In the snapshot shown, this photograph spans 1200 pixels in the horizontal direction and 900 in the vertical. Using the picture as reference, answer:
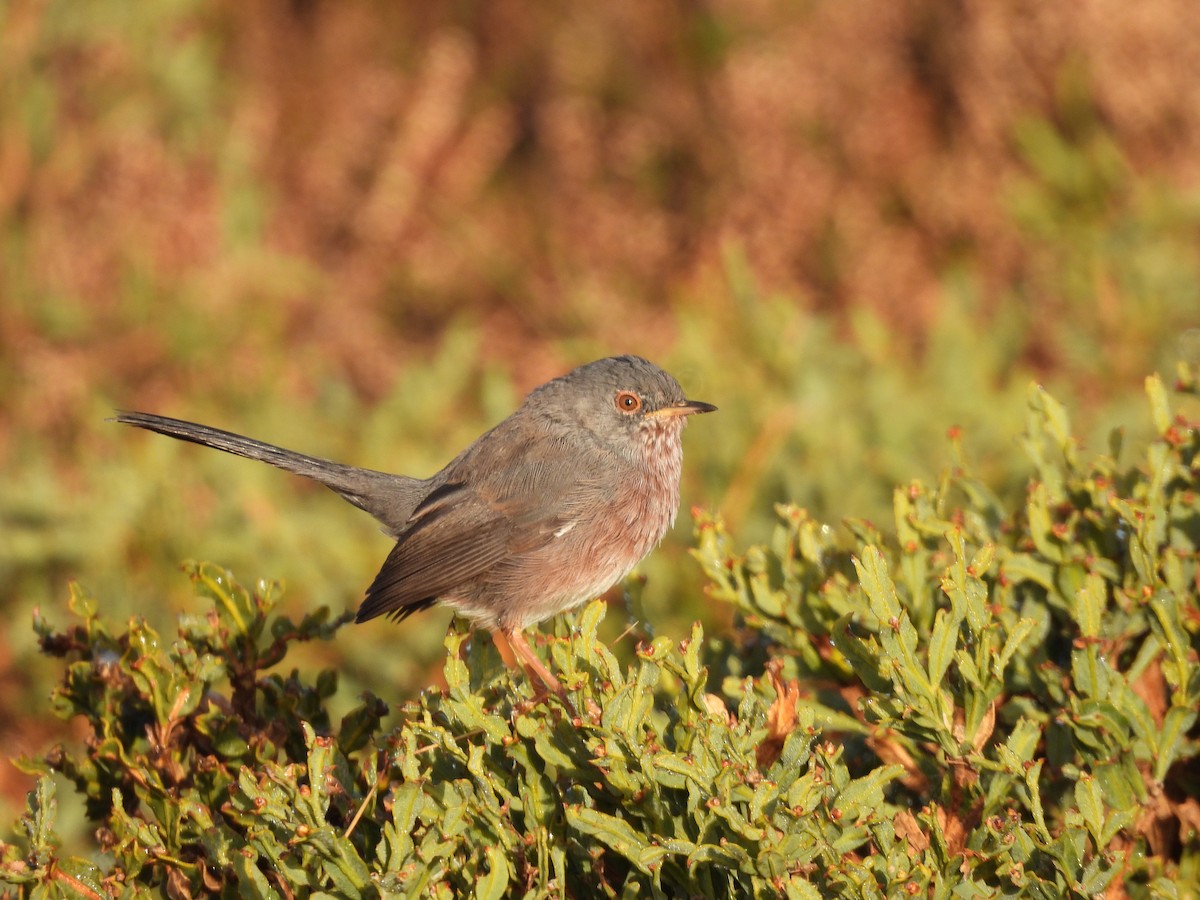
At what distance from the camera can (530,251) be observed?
8.54 m

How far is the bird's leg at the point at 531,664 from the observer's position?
9.43 feet

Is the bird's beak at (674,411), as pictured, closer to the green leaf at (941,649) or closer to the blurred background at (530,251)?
the blurred background at (530,251)

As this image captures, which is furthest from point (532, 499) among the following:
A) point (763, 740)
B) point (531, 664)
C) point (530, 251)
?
point (530, 251)

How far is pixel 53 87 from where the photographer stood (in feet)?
24.6

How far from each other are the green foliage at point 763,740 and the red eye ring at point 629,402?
86 centimetres

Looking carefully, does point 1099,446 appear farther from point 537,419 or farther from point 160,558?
point 160,558

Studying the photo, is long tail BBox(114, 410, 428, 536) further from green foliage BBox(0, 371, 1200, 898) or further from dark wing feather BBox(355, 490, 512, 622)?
green foliage BBox(0, 371, 1200, 898)

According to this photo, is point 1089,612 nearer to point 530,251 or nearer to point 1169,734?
point 1169,734

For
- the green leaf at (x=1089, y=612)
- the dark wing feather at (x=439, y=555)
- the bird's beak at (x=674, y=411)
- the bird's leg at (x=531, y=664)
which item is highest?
the bird's beak at (x=674, y=411)

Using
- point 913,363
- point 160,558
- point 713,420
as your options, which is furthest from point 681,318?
point 160,558

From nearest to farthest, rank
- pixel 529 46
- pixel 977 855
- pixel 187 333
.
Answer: pixel 977 855
pixel 187 333
pixel 529 46

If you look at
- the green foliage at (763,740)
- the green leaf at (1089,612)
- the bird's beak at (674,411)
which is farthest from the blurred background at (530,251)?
the green leaf at (1089,612)

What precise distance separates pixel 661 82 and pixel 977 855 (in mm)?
6878

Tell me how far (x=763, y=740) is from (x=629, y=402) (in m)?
1.61
